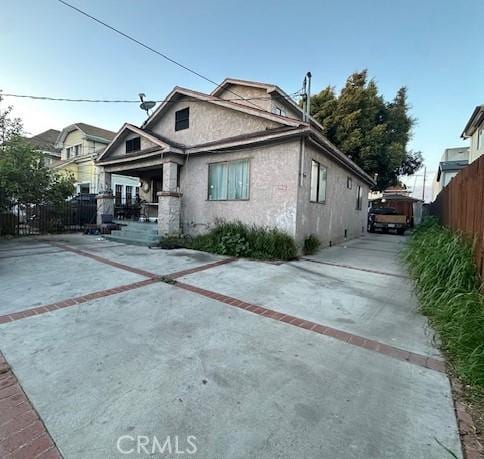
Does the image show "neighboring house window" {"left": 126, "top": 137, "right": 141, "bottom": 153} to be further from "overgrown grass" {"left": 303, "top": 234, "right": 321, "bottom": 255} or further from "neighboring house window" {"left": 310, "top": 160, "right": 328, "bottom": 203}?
"overgrown grass" {"left": 303, "top": 234, "right": 321, "bottom": 255}

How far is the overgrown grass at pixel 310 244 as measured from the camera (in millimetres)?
8406

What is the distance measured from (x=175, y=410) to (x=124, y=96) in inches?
455

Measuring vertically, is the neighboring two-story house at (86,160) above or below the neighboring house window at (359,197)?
above

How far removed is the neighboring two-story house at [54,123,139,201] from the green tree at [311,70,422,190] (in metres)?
16.0

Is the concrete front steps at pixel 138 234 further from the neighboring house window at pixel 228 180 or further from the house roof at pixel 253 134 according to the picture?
the house roof at pixel 253 134

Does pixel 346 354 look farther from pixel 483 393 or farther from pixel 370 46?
pixel 370 46

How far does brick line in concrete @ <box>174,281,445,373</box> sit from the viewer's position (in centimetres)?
266

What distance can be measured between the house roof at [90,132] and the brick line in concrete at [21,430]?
78.7ft

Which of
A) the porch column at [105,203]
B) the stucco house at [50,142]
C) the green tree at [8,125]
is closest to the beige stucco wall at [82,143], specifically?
the stucco house at [50,142]

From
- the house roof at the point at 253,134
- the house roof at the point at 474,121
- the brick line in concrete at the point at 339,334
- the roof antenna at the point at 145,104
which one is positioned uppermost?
the house roof at the point at 474,121

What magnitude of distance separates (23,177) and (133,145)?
15.6 ft

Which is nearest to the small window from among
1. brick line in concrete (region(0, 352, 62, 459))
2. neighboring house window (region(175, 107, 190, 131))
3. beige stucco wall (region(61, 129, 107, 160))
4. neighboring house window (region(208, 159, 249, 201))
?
neighboring house window (region(208, 159, 249, 201))

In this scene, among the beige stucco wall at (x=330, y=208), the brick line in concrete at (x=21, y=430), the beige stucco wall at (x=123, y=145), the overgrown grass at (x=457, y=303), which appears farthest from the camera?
the beige stucco wall at (x=123, y=145)

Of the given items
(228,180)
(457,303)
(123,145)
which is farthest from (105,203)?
(457,303)
